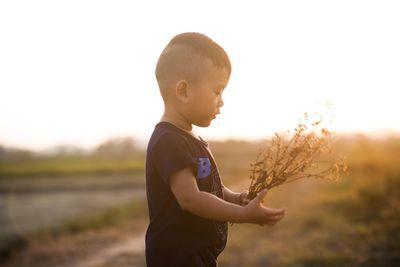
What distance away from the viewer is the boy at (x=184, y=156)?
95.1 inches

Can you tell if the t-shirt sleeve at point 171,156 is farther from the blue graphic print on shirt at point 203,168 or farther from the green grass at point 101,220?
the green grass at point 101,220

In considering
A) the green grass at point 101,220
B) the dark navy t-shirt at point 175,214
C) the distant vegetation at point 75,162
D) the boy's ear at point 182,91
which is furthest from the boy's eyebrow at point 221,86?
the distant vegetation at point 75,162

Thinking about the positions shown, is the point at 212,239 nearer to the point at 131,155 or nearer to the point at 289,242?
the point at 289,242

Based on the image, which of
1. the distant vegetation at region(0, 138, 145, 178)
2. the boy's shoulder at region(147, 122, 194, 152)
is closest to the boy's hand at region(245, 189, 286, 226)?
the boy's shoulder at region(147, 122, 194, 152)

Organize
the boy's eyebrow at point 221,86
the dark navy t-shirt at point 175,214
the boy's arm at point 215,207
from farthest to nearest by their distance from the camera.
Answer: the boy's eyebrow at point 221,86, the dark navy t-shirt at point 175,214, the boy's arm at point 215,207

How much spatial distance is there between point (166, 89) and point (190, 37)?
238 millimetres

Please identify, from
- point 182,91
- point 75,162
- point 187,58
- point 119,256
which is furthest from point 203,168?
point 75,162

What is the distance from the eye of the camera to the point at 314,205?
1373cm

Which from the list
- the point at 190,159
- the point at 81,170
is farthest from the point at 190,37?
the point at 81,170

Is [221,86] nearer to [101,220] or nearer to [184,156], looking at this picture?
[184,156]

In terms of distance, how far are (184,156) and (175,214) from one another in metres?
0.25

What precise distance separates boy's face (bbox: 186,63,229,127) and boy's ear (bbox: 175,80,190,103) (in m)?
0.02

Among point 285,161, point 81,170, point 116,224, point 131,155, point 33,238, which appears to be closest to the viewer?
point 285,161

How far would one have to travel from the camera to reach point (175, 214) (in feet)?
8.11
